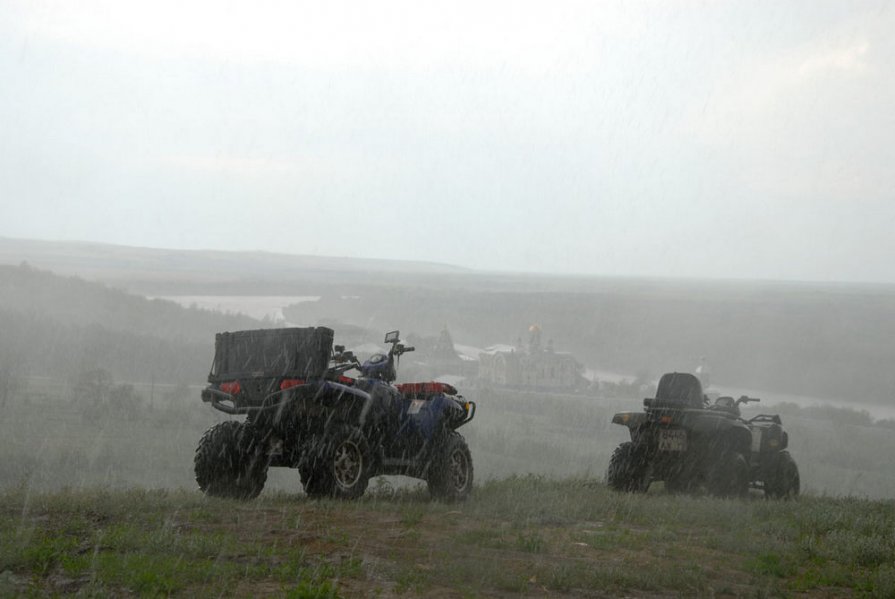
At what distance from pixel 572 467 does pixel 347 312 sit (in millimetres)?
92009

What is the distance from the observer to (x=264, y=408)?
10.3 metres

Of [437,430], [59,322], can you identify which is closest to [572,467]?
[437,430]

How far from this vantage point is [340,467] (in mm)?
10461

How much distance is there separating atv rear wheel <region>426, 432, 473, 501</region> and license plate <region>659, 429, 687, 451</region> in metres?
3.34

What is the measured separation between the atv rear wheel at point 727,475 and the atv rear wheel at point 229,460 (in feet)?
23.1

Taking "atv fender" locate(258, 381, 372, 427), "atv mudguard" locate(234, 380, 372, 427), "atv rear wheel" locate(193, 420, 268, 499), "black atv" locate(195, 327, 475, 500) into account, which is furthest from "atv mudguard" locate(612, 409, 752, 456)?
"atv rear wheel" locate(193, 420, 268, 499)

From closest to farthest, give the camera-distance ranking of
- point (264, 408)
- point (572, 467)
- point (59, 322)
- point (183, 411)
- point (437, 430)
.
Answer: point (264, 408), point (437, 430), point (572, 467), point (183, 411), point (59, 322)

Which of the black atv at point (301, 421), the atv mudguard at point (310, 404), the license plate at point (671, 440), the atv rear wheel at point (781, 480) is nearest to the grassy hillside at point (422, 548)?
the black atv at point (301, 421)

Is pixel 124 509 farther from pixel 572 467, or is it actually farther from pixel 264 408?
pixel 572 467

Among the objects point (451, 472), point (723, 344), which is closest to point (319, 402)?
point (451, 472)

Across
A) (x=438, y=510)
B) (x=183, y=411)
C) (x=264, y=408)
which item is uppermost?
(x=264, y=408)

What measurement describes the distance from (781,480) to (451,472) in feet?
20.0

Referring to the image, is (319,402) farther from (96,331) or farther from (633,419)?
(96,331)

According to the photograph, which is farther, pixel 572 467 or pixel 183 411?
pixel 183 411
